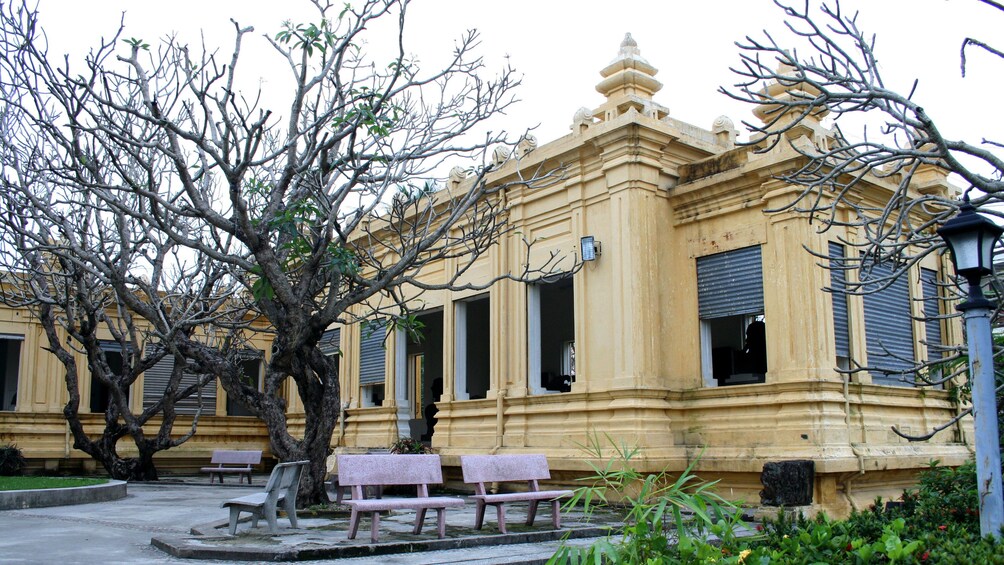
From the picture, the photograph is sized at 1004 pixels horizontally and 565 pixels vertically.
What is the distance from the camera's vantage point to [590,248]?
13.8m

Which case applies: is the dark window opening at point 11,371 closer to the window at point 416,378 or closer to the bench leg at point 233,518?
the window at point 416,378

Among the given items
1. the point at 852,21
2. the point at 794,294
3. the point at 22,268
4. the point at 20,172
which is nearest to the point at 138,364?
the point at 22,268

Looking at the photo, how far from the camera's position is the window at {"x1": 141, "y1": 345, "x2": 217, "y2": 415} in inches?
938

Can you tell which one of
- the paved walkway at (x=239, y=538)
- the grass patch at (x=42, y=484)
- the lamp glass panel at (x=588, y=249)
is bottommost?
the paved walkway at (x=239, y=538)

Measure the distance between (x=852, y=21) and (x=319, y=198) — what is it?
718 centimetres

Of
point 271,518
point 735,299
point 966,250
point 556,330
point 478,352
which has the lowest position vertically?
point 271,518

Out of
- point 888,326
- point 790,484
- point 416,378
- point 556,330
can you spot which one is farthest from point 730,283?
point 416,378

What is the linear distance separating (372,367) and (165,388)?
Result: 735 cm

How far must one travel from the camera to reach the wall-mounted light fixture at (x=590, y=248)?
13734mm

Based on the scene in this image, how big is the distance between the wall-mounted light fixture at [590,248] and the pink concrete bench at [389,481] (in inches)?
190

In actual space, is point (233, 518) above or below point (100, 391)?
below

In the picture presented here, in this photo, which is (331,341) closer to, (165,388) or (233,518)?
(165,388)

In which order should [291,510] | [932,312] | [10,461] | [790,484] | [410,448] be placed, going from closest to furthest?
1. [291,510]
2. [790,484]
3. [932,312]
4. [410,448]
5. [10,461]

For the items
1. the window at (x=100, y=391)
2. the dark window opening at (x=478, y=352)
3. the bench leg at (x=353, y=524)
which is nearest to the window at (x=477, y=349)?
the dark window opening at (x=478, y=352)
